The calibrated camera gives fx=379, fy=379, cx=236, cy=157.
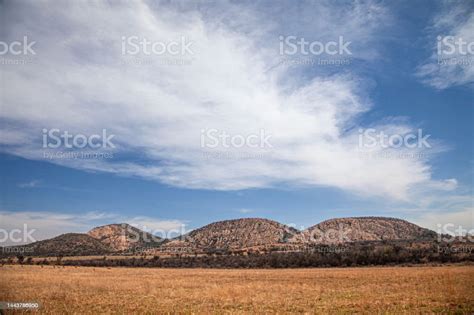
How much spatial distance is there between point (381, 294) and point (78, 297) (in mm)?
20660

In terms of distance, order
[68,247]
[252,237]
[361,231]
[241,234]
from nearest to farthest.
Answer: [68,247], [361,231], [252,237], [241,234]

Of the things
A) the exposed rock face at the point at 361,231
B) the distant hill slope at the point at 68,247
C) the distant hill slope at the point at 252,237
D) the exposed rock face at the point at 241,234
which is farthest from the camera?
the exposed rock face at the point at 241,234

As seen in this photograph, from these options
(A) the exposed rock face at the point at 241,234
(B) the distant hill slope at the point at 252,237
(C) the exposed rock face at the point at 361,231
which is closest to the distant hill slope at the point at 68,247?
(B) the distant hill slope at the point at 252,237

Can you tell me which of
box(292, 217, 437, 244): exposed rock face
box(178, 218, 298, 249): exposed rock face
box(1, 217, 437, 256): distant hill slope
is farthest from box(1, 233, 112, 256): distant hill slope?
box(292, 217, 437, 244): exposed rock face

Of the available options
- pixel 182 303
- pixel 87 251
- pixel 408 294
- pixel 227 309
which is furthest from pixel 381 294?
pixel 87 251

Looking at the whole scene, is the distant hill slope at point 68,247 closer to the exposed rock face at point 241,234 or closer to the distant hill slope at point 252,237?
the distant hill slope at point 252,237

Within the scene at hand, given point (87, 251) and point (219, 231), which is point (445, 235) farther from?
point (87, 251)

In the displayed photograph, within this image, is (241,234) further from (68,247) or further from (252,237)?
(68,247)

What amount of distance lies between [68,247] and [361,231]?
128 m

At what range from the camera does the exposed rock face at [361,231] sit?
156 metres

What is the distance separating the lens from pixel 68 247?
166m

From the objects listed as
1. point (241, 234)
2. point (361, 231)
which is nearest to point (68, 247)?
point (241, 234)

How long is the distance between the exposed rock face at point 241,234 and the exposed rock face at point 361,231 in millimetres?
9976

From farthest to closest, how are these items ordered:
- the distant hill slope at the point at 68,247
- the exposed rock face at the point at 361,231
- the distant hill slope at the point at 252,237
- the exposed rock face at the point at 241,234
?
1. the exposed rock face at the point at 241,234
2. the distant hill slope at the point at 252,237
3. the distant hill slope at the point at 68,247
4. the exposed rock face at the point at 361,231
